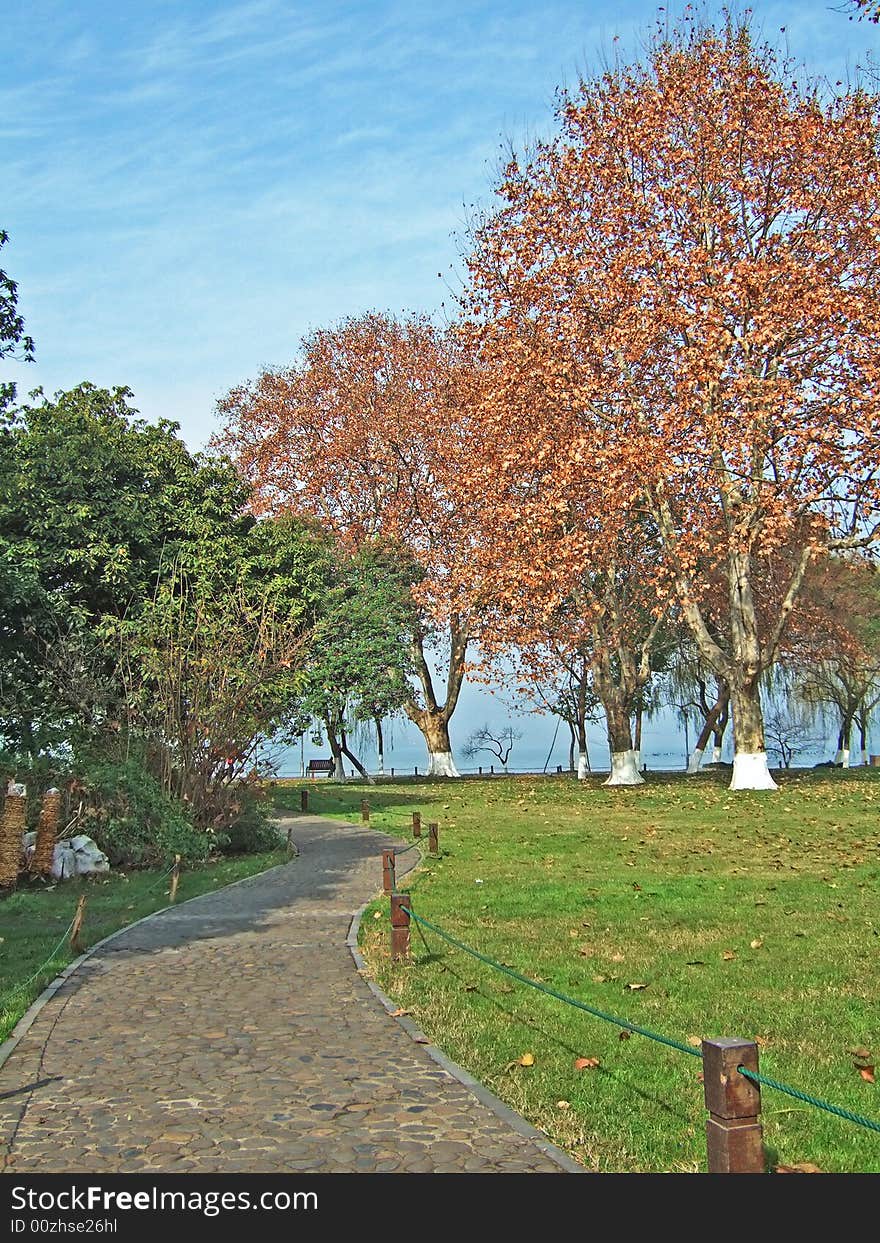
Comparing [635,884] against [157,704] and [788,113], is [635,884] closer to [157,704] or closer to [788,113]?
[157,704]

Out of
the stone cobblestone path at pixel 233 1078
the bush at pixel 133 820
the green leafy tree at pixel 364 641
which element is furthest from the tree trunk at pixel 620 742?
the stone cobblestone path at pixel 233 1078

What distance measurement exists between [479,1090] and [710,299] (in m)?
23.1

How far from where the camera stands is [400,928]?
426 inches

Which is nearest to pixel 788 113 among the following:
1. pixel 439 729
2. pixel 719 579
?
pixel 719 579

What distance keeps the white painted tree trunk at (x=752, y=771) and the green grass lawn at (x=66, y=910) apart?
48.3ft

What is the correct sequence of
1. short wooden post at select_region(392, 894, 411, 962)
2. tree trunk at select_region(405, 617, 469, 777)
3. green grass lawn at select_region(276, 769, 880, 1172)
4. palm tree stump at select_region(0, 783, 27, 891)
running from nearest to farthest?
1. green grass lawn at select_region(276, 769, 880, 1172)
2. short wooden post at select_region(392, 894, 411, 962)
3. palm tree stump at select_region(0, 783, 27, 891)
4. tree trunk at select_region(405, 617, 469, 777)

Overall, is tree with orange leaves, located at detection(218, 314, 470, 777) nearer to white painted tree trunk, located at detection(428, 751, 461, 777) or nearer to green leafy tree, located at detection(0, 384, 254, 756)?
white painted tree trunk, located at detection(428, 751, 461, 777)

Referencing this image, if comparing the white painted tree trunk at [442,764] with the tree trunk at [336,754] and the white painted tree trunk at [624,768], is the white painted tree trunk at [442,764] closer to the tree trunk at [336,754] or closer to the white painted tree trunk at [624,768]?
the tree trunk at [336,754]

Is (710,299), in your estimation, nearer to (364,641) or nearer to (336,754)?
(364,641)

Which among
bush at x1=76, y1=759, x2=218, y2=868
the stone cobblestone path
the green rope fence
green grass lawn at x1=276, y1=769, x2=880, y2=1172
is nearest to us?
the green rope fence

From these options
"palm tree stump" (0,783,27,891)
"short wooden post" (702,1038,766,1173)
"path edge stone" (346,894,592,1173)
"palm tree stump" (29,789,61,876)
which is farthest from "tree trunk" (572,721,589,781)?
"short wooden post" (702,1038,766,1173)

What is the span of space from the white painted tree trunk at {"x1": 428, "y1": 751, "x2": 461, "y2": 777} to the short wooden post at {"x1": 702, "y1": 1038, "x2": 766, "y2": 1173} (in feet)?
142

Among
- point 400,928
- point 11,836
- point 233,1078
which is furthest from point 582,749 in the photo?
point 233,1078

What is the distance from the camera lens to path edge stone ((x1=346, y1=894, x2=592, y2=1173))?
5555 mm
